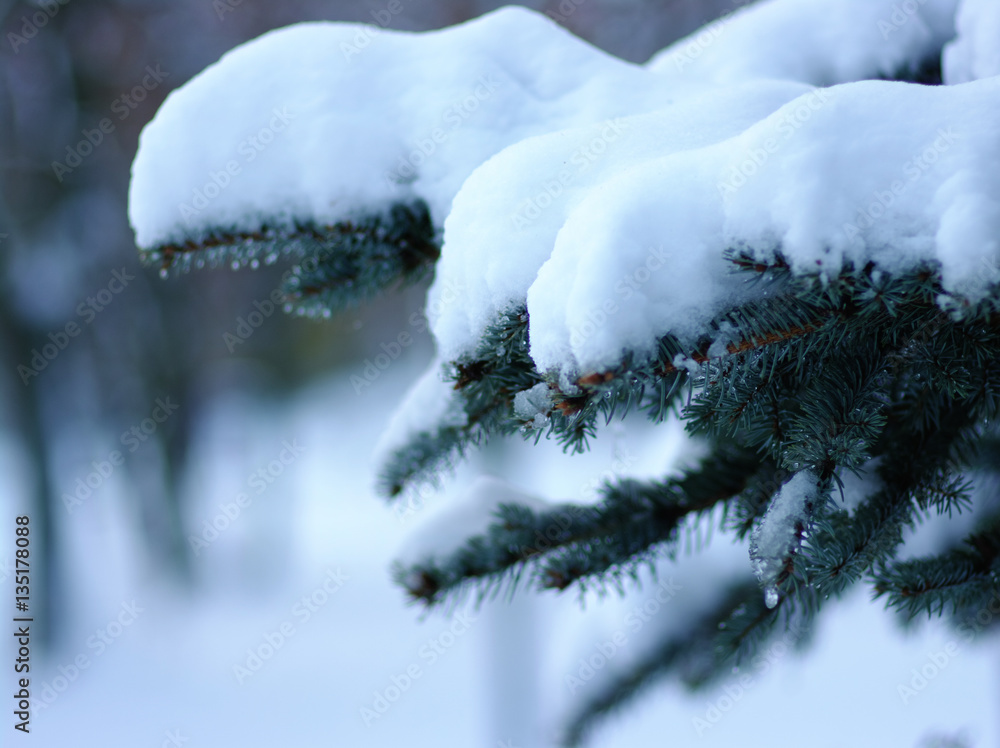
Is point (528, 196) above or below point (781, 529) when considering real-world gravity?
above

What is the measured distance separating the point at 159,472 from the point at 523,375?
8547mm

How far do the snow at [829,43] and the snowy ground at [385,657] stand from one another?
30.3 inches

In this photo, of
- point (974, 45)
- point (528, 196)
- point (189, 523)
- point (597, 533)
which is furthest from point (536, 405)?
point (189, 523)

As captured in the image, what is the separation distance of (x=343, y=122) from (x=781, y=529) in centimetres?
91

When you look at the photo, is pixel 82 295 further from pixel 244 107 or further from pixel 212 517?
pixel 244 107

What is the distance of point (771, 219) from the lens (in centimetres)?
66

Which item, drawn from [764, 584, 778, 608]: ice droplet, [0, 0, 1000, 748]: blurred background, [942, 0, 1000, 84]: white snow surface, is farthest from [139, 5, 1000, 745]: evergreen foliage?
[0, 0, 1000, 748]: blurred background

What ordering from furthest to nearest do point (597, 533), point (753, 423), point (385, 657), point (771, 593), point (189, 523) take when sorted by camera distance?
point (189, 523), point (385, 657), point (597, 533), point (753, 423), point (771, 593)

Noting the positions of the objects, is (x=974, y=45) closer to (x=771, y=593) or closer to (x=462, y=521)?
(x=771, y=593)

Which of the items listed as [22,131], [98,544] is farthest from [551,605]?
[98,544]

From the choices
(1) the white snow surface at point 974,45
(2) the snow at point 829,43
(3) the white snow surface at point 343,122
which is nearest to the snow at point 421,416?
(3) the white snow surface at point 343,122

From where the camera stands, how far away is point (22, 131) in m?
6.24

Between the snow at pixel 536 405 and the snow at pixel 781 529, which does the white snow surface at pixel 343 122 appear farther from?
the snow at pixel 781 529

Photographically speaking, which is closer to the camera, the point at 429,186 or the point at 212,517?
the point at 429,186
